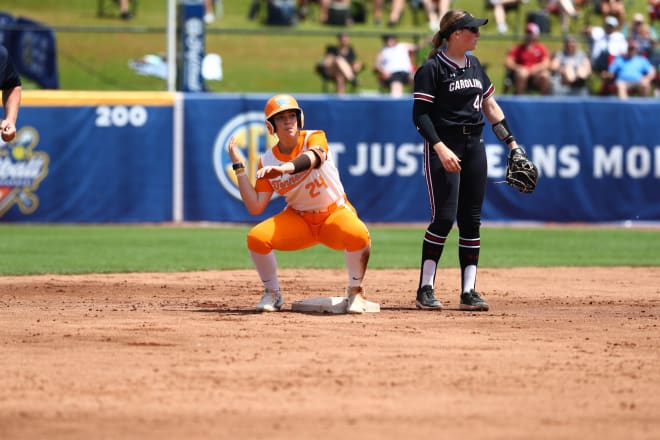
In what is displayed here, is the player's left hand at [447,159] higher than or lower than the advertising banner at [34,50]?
lower

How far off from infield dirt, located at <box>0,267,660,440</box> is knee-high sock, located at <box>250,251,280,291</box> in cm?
28

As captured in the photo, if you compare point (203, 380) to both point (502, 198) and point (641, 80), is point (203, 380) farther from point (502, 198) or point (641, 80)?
point (641, 80)

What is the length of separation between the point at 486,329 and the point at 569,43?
14.2m

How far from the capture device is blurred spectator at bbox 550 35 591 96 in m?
20.3

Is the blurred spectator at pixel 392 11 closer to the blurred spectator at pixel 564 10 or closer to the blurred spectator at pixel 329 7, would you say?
the blurred spectator at pixel 329 7

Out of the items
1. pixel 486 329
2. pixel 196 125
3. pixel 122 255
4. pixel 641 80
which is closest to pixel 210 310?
pixel 486 329

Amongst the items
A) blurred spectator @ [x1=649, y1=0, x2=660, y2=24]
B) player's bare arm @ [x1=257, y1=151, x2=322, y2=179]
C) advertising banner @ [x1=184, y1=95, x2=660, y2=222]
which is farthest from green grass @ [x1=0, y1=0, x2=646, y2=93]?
player's bare arm @ [x1=257, y1=151, x2=322, y2=179]

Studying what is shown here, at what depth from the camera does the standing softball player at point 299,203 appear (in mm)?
7801

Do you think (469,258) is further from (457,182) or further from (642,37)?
(642,37)

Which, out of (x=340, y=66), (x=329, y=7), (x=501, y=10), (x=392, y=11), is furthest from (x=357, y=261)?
(x=392, y=11)

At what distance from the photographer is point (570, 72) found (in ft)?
66.9

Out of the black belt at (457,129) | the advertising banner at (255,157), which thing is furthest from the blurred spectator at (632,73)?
the black belt at (457,129)

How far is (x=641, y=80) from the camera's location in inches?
789

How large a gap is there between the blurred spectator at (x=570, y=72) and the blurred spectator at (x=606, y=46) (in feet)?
1.48
